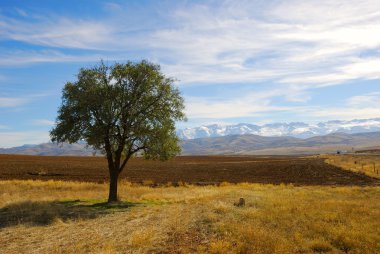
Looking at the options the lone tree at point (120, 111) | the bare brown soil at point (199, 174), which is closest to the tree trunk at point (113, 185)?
the lone tree at point (120, 111)

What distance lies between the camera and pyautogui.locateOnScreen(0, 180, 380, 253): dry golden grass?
19734 millimetres

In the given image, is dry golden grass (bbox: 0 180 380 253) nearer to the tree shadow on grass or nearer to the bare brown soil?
the tree shadow on grass

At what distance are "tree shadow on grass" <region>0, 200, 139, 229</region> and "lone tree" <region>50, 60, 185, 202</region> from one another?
3.59m

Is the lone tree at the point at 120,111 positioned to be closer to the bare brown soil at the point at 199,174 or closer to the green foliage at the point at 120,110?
the green foliage at the point at 120,110

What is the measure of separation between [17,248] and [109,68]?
65.9ft

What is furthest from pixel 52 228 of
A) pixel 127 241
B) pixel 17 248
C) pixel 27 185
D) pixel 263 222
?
pixel 27 185

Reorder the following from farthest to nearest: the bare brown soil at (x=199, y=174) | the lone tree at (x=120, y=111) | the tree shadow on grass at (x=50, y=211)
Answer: the bare brown soil at (x=199, y=174)
the lone tree at (x=120, y=111)
the tree shadow on grass at (x=50, y=211)

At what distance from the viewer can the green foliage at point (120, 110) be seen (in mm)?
35125

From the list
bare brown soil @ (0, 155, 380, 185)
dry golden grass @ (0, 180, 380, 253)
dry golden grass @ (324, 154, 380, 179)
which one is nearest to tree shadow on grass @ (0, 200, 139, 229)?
dry golden grass @ (0, 180, 380, 253)

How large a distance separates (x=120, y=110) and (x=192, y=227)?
50.3ft

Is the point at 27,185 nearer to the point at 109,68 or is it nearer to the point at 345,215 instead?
the point at 109,68

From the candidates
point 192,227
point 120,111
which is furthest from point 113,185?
point 192,227

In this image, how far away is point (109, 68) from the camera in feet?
120

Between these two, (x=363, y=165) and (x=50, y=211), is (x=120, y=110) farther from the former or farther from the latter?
(x=363, y=165)
